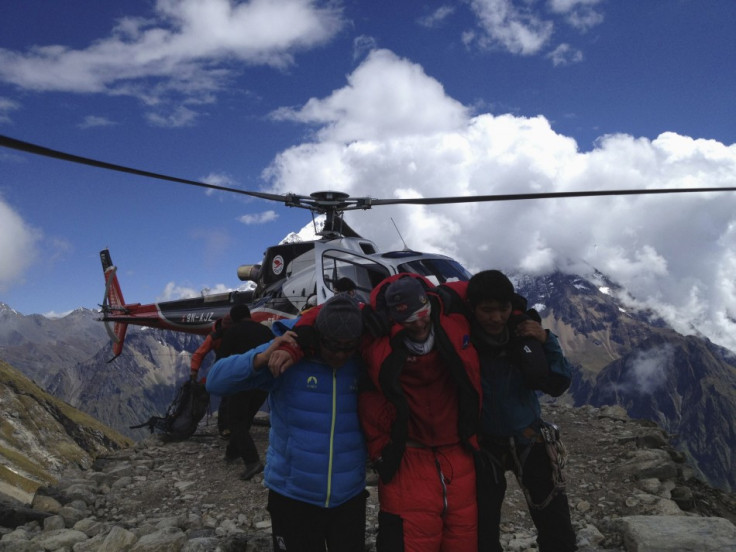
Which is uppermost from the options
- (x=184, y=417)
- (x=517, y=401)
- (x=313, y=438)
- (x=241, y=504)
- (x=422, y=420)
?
(x=184, y=417)

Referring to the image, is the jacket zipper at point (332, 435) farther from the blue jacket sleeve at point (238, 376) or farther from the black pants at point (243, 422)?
the black pants at point (243, 422)

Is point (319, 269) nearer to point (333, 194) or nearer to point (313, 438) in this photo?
point (333, 194)

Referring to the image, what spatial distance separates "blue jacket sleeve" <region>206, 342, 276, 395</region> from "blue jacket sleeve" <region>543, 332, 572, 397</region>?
2021mm

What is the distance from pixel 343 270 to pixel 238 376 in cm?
690

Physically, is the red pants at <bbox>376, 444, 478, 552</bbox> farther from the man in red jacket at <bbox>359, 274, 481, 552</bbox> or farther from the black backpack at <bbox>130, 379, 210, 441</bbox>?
the black backpack at <bbox>130, 379, 210, 441</bbox>

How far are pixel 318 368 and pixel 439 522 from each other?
4.25 feet

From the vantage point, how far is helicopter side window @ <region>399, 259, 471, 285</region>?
9.71 m

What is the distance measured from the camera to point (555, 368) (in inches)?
146

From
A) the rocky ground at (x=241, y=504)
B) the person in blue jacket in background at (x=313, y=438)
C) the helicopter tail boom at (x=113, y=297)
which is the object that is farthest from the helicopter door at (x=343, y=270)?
the helicopter tail boom at (x=113, y=297)

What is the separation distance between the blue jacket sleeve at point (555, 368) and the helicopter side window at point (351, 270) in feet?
20.8

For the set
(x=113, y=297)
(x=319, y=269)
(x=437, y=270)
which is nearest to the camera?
(x=437, y=270)

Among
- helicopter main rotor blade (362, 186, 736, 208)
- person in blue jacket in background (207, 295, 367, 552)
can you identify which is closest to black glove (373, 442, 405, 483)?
person in blue jacket in background (207, 295, 367, 552)

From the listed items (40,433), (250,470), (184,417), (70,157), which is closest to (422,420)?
(70,157)

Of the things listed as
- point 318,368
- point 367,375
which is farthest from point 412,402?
point 318,368
